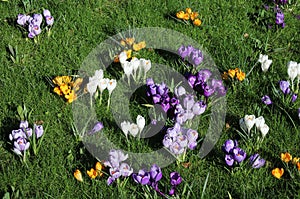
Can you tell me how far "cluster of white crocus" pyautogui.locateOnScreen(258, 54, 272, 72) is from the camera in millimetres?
3718

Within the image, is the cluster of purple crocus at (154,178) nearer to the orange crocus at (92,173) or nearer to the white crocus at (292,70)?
the orange crocus at (92,173)

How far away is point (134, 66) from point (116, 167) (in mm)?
929

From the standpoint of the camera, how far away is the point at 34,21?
13.1 ft

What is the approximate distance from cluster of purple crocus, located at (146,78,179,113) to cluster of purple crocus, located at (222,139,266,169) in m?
0.47

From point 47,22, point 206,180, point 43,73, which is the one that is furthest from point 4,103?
point 206,180

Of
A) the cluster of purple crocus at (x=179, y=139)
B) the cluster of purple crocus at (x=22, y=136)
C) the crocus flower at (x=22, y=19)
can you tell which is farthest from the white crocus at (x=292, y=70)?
the crocus flower at (x=22, y=19)

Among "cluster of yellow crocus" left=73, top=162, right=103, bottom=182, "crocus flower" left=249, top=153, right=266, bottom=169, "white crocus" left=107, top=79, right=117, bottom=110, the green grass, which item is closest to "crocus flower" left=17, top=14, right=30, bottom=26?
the green grass

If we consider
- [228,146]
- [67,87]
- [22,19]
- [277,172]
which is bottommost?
[277,172]

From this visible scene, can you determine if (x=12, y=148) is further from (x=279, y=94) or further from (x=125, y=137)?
(x=279, y=94)

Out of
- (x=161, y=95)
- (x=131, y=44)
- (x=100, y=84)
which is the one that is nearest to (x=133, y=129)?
(x=161, y=95)

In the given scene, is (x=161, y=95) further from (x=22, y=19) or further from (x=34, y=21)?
(x=22, y=19)

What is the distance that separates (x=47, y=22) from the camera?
404cm

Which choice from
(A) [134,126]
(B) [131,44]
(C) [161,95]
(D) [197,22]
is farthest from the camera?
(D) [197,22]

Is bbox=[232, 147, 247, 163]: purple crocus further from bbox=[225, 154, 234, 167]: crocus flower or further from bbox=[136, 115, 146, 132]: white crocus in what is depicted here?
bbox=[136, 115, 146, 132]: white crocus
